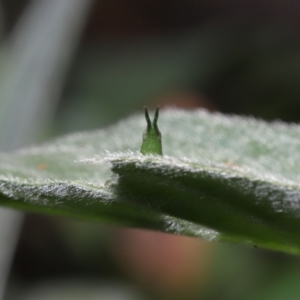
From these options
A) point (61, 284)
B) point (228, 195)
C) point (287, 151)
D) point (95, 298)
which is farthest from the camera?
point (61, 284)

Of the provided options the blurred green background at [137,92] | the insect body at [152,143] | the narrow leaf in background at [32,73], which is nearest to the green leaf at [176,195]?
the insect body at [152,143]

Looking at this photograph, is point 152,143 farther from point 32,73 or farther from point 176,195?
point 32,73

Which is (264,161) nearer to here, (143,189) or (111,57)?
(143,189)

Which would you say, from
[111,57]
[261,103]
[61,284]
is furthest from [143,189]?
[111,57]

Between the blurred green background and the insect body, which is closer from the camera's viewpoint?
the insect body

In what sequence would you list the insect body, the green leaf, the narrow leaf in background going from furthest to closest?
the narrow leaf in background → the insect body → the green leaf

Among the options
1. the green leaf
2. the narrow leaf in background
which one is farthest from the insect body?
the narrow leaf in background

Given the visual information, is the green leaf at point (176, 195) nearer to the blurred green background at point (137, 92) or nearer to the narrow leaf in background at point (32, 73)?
the narrow leaf in background at point (32, 73)

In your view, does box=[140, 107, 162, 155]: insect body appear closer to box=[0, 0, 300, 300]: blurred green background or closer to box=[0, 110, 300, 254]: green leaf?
box=[0, 110, 300, 254]: green leaf

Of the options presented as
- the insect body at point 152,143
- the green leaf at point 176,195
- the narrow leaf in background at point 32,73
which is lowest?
the green leaf at point 176,195
